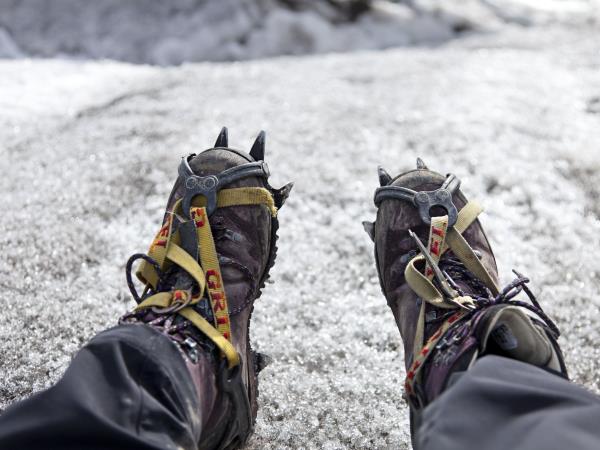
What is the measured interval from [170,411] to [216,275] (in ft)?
1.64

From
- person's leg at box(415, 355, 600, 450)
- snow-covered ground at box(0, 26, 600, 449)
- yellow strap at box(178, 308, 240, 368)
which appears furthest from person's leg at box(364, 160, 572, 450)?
yellow strap at box(178, 308, 240, 368)

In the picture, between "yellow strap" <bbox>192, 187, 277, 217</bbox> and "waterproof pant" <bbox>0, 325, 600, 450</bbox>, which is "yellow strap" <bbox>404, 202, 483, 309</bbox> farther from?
"yellow strap" <bbox>192, 187, 277, 217</bbox>

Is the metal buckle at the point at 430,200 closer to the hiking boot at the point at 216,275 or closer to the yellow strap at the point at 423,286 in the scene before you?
the yellow strap at the point at 423,286

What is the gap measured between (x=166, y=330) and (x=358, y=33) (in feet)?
11.2

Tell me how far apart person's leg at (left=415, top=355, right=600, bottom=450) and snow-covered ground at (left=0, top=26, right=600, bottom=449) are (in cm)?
59

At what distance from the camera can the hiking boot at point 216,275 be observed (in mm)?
1344

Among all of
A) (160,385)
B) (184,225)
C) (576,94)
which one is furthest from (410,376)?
(576,94)

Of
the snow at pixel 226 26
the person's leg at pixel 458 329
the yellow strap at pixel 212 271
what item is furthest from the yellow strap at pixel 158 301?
the snow at pixel 226 26

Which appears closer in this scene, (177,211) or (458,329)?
(458,329)

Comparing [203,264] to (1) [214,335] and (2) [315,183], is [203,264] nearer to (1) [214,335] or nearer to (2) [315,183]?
(1) [214,335]

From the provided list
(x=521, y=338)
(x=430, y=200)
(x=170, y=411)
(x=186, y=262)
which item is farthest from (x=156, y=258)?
(x=521, y=338)

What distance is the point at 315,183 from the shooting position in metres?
2.52

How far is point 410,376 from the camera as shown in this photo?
4.40 ft

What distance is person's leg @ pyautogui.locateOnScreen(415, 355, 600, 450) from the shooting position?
0.90m
